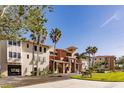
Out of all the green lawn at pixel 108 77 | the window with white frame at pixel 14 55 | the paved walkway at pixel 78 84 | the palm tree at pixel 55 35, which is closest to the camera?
the palm tree at pixel 55 35

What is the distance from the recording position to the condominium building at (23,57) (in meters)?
14.3

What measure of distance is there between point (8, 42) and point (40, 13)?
5.09 ft

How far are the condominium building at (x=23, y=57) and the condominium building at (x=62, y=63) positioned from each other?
0.22 meters

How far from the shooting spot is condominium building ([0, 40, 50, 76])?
46.9 feet

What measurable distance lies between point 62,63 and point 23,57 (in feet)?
4.36

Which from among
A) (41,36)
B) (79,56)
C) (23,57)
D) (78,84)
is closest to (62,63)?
(79,56)

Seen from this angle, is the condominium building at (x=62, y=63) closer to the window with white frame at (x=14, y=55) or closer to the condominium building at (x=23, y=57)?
the condominium building at (x=23, y=57)

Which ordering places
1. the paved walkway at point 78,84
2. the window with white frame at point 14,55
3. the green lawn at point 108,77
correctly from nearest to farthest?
1. the paved walkway at point 78,84
2. the green lawn at point 108,77
3. the window with white frame at point 14,55

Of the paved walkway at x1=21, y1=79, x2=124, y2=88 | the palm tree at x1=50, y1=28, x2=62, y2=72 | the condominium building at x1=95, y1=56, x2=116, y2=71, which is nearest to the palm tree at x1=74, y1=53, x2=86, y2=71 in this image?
the condominium building at x1=95, y1=56, x2=116, y2=71

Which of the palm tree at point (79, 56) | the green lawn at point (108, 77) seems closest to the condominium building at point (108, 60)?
the green lawn at point (108, 77)

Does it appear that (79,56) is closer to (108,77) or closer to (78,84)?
(78,84)

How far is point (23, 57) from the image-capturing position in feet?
47.8
